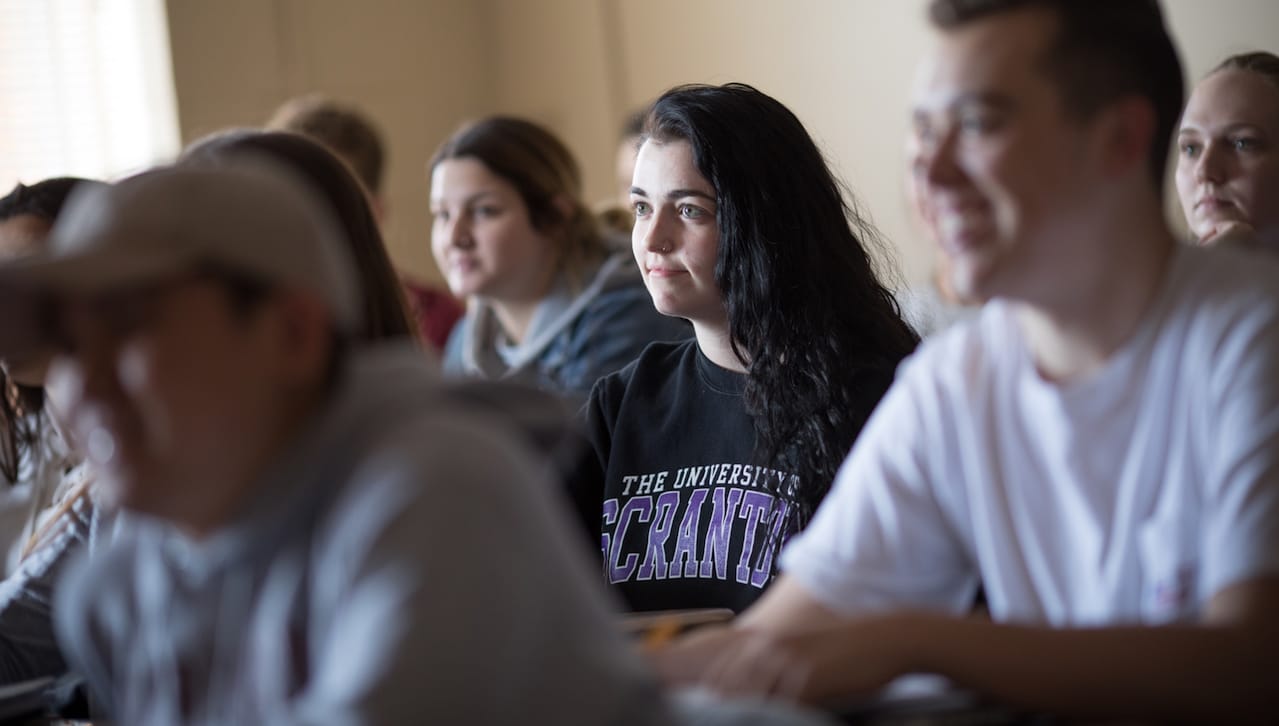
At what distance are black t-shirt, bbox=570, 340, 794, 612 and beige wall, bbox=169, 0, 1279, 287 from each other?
2.65 m

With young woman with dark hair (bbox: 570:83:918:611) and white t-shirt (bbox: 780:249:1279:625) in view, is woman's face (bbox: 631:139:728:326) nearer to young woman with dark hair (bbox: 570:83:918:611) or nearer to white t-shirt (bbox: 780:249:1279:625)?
young woman with dark hair (bbox: 570:83:918:611)

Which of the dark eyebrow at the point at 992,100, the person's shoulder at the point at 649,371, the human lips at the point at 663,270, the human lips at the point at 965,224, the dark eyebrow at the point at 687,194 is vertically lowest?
the person's shoulder at the point at 649,371

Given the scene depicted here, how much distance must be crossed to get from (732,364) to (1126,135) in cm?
97

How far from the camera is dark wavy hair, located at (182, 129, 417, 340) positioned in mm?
1751

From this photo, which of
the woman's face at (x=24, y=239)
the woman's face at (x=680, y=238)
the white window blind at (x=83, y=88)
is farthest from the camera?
the white window blind at (x=83, y=88)

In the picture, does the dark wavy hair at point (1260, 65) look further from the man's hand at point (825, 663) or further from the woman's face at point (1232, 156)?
the man's hand at point (825, 663)

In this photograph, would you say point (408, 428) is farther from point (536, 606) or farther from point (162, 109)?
point (162, 109)

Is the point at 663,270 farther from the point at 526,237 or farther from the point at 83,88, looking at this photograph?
the point at 83,88

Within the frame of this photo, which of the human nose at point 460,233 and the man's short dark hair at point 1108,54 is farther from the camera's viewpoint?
the human nose at point 460,233

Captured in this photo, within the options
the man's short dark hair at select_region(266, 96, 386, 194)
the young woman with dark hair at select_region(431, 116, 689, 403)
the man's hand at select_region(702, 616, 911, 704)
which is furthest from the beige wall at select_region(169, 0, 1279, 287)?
the man's hand at select_region(702, 616, 911, 704)

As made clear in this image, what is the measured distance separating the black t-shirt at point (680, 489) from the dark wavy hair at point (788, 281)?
0.05 metres

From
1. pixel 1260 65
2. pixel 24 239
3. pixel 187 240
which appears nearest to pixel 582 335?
pixel 24 239

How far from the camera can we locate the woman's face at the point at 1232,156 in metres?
2.46

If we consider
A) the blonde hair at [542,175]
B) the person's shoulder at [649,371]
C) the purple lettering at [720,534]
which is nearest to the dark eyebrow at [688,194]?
the person's shoulder at [649,371]
